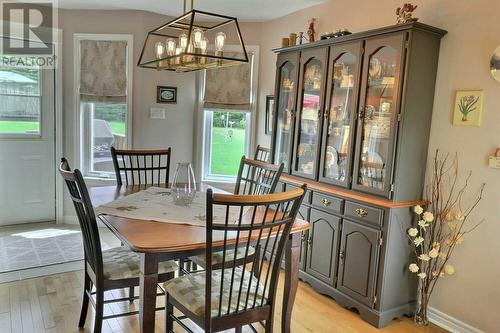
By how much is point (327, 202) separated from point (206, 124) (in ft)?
6.93

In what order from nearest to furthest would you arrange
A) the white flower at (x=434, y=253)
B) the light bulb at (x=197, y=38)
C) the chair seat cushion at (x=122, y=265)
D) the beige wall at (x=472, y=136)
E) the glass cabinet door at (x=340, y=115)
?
the chair seat cushion at (x=122, y=265) < the light bulb at (x=197, y=38) < the beige wall at (x=472, y=136) < the white flower at (x=434, y=253) < the glass cabinet door at (x=340, y=115)

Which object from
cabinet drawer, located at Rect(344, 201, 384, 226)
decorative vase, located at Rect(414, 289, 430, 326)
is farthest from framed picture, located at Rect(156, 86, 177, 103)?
decorative vase, located at Rect(414, 289, 430, 326)

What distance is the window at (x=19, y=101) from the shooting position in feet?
14.1

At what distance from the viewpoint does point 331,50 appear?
118 inches

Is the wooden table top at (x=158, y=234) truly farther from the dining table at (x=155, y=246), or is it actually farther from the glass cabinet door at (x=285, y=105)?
the glass cabinet door at (x=285, y=105)

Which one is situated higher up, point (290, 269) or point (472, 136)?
point (472, 136)

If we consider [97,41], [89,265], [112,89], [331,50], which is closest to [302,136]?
[331,50]

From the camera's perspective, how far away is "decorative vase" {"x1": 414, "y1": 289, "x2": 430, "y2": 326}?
2.67 m

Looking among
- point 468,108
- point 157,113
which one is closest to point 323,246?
point 468,108

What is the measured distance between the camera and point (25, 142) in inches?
174

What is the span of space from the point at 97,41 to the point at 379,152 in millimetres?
3309

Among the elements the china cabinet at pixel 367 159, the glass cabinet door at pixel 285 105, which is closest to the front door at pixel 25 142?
the glass cabinet door at pixel 285 105

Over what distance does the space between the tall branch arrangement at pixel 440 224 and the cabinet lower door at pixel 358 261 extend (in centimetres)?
25

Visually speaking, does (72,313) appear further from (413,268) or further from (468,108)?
(468,108)
